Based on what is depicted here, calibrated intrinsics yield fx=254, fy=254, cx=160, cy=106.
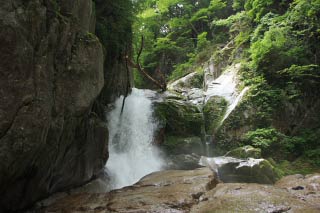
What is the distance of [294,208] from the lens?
14.4ft

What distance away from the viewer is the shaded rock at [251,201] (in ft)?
14.6

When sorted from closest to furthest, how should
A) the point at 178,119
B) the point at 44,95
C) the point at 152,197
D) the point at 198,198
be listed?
the point at 44,95 < the point at 198,198 < the point at 152,197 < the point at 178,119

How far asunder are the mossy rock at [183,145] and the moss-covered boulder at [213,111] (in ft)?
7.34

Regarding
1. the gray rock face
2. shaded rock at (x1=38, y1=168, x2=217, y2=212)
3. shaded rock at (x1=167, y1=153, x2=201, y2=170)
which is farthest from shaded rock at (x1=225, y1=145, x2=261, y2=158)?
the gray rock face

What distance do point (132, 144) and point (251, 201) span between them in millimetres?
8736

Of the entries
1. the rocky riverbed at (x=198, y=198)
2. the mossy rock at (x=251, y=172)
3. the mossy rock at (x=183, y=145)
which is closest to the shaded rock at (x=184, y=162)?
the mossy rock at (x=183, y=145)

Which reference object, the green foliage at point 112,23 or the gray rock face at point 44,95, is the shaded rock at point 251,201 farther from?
the green foliage at point 112,23

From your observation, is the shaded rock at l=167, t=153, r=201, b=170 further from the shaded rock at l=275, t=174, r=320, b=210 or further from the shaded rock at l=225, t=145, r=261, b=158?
the shaded rock at l=275, t=174, r=320, b=210

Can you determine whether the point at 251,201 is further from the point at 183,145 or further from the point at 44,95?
the point at 183,145

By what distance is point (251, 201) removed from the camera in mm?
4789

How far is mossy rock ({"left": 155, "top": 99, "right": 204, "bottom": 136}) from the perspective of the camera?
14.0 metres

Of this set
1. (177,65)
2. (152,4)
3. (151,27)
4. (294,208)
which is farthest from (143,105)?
(152,4)

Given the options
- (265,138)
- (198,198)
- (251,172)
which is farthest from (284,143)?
(198,198)

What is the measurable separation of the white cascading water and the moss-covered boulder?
3.75 metres
